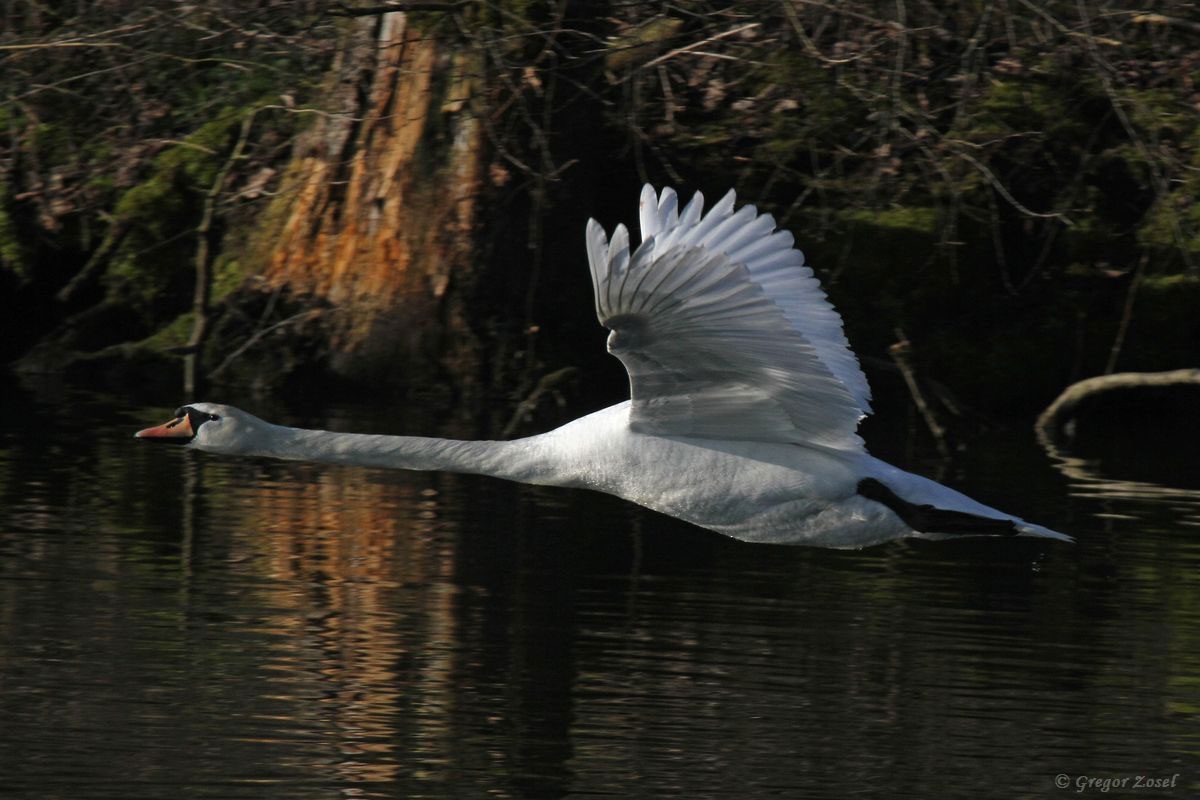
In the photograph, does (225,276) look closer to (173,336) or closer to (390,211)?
(173,336)

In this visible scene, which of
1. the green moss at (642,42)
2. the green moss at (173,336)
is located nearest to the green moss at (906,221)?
the green moss at (642,42)

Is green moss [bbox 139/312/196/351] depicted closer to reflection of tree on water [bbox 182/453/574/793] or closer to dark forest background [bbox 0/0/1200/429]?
dark forest background [bbox 0/0/1200/429]

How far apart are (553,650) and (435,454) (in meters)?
0.99

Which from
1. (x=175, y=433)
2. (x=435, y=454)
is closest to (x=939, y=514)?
(x=435, y=454)

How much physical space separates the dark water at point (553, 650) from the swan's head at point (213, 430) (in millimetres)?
712

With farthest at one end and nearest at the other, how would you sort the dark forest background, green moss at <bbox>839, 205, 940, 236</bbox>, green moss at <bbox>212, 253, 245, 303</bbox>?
green moss at <bbox>212, 253, 245, 303</bbox>
green moss at <bbox>839, 205, 940, 236</bbox>
the dark forest background

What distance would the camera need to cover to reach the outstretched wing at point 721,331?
5371mm

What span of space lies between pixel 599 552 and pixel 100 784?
372cm

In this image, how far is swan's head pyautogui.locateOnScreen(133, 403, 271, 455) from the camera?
6.57 m

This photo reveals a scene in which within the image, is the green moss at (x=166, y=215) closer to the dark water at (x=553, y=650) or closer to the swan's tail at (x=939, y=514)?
the dark water at (x=553, y=650)

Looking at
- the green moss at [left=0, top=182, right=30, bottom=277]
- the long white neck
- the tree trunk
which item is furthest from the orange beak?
the green moss at [left=0, top=182, right=30, bottom=277]

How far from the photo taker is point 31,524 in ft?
27.9

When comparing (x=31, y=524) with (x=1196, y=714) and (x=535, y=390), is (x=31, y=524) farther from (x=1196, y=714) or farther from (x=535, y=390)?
(x=1196, y=714)

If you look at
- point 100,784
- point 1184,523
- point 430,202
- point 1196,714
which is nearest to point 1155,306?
point 1184,523
